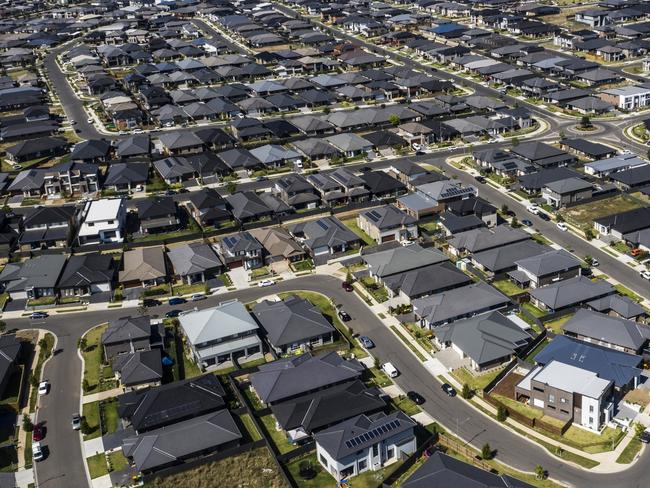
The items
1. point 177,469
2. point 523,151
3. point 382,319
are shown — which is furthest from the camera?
point 523,151

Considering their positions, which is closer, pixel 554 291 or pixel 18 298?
pixel 554 291

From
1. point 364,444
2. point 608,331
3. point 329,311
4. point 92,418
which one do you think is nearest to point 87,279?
point 92,418

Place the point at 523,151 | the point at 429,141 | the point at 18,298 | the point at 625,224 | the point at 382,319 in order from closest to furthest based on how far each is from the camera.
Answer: the point at 382,319, the point at 18,298, the point at 625,224, the point at 523,151, the point at 429,141

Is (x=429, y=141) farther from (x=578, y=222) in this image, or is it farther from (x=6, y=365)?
(x=6, y=365)

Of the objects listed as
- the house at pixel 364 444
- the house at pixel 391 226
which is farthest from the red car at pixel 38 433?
the house at pixel 391 226

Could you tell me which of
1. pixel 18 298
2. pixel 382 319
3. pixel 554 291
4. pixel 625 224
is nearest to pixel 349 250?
pixel 382 319

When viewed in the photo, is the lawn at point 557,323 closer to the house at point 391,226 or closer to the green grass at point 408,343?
the green grass at point 408,343
